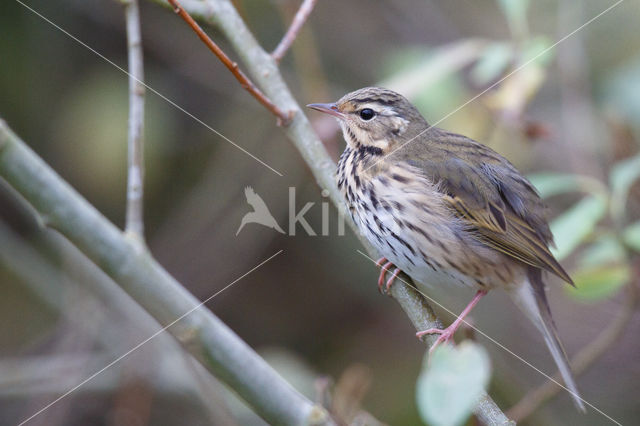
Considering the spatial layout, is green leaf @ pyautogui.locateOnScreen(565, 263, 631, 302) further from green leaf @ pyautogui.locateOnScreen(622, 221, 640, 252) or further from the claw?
the claw

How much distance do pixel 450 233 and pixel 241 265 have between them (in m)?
2.59

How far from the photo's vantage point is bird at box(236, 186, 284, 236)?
228 inches

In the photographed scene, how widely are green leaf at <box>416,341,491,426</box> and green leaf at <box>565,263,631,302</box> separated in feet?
6.99

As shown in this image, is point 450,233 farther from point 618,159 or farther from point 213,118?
point 213,118

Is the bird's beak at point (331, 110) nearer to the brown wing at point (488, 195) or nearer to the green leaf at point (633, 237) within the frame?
the brown wing at point (488, 195)

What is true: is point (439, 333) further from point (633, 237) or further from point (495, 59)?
point (495, 59)

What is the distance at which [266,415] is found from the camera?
2.33 m

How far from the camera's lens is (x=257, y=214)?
5961 millimetres

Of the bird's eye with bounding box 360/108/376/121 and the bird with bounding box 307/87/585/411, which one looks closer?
the bird with bounding box 307/87/585/411

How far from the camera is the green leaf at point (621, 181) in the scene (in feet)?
11.7

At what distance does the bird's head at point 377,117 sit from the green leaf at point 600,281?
1223 millimetres

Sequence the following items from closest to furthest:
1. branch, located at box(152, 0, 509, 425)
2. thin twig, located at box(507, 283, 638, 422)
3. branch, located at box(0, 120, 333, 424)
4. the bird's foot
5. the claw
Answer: branch, located at box(0, 120, 333, 424) → the claw → branch, located at box(152, 0, 509, 425) → the bird's foot → thin twig, located at box(507, 283, 638, 422)

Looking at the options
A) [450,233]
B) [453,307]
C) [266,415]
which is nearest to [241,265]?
[453,307]

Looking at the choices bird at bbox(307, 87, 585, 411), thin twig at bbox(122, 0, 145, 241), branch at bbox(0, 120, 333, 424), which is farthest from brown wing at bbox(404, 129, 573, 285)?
branch at bbox(0, 120, 333, 424)
